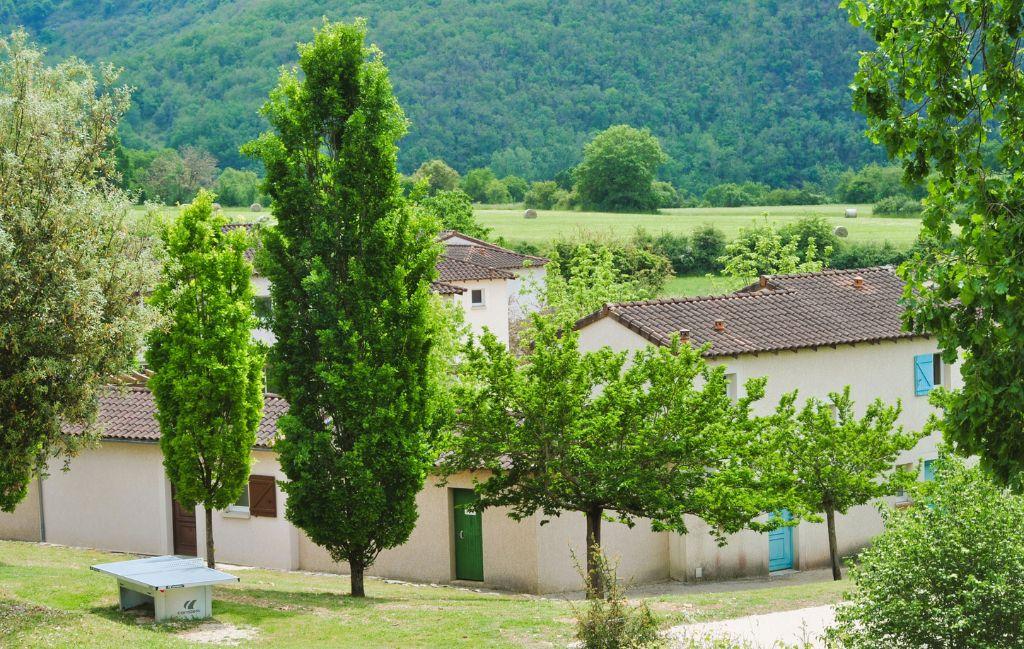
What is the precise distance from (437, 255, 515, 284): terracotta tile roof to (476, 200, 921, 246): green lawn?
90.2ft

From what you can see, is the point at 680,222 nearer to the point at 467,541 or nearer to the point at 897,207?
the point at 897,207

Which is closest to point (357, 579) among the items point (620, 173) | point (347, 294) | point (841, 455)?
point (347, 294)

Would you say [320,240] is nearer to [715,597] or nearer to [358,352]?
[358,352]

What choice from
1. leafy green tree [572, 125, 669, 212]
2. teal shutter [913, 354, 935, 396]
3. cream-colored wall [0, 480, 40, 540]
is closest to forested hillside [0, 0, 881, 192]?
leafy green tree [572, 125, 669, 212]

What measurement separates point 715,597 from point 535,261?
46.1m

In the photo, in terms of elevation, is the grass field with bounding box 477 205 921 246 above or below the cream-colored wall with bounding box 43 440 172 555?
above

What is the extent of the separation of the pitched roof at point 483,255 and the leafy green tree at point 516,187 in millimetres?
65833

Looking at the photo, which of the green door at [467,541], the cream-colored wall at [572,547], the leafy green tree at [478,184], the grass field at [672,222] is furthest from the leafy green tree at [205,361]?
the leafy green tree at [478,184]

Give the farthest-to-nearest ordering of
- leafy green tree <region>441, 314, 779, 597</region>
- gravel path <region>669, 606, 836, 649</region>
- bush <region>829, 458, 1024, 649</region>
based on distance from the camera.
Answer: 1. leafy green tree <region>441, 314, 779, 597</region>
2. gravel path <region>669, 606, 836, 649</region>
3. bush <region>829, 458, 1024, 649</region>

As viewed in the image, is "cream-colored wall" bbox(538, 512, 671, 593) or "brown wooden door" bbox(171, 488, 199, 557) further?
"brown wooden door" bbox(171, 488, 199, 557)

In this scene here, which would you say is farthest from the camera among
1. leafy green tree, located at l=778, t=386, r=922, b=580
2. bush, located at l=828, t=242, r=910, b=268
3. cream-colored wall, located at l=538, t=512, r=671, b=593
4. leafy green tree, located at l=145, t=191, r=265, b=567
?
bush, located at l=828, t=242, r=910, b=268

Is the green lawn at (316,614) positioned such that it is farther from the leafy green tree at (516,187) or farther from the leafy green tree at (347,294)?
the leafy green tree at (516,187)

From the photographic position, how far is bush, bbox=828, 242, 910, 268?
7581 cm

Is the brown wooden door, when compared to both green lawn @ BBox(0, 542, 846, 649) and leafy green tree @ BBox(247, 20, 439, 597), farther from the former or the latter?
leafy green tree @ BBox(247, 20, 439, 597)
